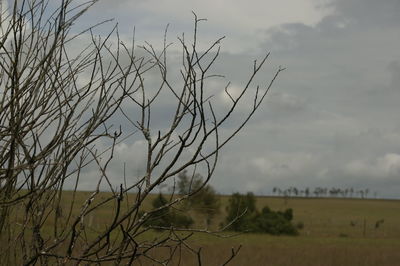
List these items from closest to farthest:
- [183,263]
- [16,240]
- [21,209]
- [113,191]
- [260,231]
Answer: [113,191], [16,240], [21,209], [183,263], [260,231]

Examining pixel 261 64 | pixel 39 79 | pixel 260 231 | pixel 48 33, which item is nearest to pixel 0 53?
pixel 48 33

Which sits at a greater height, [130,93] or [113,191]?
[130,93]

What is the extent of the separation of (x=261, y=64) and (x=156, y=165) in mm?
478

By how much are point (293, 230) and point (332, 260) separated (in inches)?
785

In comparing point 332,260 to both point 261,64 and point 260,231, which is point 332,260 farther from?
point 260,231

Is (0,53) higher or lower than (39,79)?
higher

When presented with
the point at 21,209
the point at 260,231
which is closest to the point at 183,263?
the point at 21,209

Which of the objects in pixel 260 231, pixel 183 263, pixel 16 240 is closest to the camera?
pixel 16 240

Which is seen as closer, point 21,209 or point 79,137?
point 79,137

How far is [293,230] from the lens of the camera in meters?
35.4

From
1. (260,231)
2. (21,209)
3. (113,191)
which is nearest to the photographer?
(113,191)

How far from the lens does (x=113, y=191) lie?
189cm

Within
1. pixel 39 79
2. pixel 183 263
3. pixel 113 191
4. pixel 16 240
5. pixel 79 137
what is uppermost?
pixel 39 79

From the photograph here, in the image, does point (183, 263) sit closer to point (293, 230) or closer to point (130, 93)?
point (130, 93)
